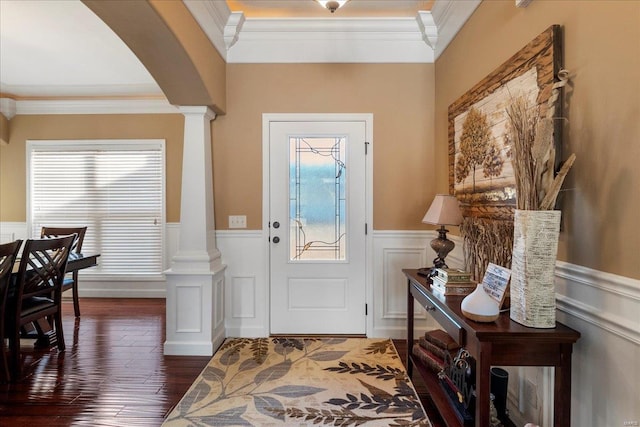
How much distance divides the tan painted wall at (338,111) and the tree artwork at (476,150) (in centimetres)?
68

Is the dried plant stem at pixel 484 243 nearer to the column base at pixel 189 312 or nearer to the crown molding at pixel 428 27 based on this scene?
the crown molding at pixel 428 27

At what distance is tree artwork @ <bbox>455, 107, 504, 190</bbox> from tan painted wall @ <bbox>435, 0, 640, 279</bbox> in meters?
0.52

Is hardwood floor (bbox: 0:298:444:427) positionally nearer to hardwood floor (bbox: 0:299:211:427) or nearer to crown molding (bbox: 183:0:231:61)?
hardwood floor (bbox: 0:299:211:427)

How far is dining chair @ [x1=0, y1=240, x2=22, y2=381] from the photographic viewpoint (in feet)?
7.11

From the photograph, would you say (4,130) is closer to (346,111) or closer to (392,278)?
(346,111)

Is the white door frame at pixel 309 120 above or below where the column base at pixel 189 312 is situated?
above

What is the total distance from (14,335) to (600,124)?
12.4 ft

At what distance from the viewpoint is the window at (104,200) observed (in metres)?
4.48

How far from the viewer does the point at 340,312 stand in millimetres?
3105

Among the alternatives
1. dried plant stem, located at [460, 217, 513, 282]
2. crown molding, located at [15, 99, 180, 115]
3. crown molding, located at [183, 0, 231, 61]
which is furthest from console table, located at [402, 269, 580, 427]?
crown molding, located at [15, 99, 180, 115]

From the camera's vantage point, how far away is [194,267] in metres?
2.77

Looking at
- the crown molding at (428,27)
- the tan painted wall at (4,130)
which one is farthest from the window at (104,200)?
the crown molding at (428,27)

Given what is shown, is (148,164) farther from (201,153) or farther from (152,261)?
(201,153)

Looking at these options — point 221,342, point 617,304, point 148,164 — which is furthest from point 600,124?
point 148,164
